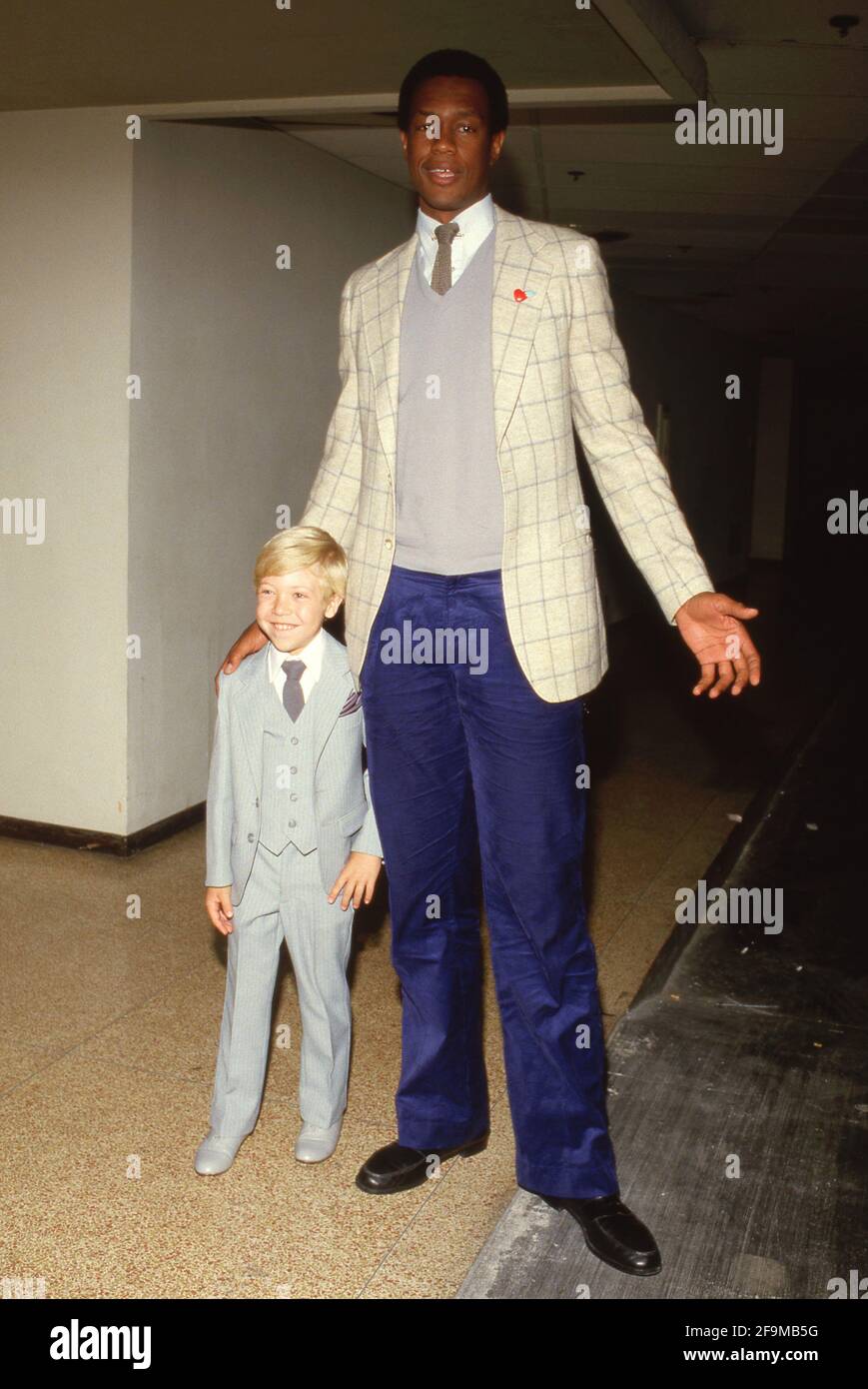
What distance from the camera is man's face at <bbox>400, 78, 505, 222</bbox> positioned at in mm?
1920

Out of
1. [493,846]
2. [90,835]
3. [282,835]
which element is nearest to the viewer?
[493,846]

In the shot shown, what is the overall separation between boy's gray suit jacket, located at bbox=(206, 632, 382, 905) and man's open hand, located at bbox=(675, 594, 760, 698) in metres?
0.70

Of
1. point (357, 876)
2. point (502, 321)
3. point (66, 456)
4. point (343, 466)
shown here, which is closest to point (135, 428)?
point (66, 456)

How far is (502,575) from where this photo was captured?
2.02 meters

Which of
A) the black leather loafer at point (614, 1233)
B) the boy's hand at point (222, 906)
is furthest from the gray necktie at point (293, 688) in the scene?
the black leather loafer at point (614, 1233)

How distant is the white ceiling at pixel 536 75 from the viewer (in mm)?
3299

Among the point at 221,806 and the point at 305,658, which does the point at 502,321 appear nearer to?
the point at 305,658

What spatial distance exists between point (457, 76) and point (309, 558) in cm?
81

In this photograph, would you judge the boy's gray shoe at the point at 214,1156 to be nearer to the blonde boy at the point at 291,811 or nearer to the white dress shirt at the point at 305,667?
the blonde boy at the point at 291,811

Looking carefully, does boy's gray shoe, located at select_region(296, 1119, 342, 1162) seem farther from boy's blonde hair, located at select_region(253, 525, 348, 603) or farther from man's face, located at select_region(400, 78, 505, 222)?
man's face, located at select_region(400, 78, 505, 222)

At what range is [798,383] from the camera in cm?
1920

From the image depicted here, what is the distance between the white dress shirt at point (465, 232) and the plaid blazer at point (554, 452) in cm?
2

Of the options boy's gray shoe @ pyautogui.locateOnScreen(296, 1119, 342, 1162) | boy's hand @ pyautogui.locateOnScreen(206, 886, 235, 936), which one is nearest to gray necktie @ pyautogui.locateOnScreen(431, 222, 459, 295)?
boy's hand @ pyautogui.locateOnScreen(206, 886, 235, 936)
